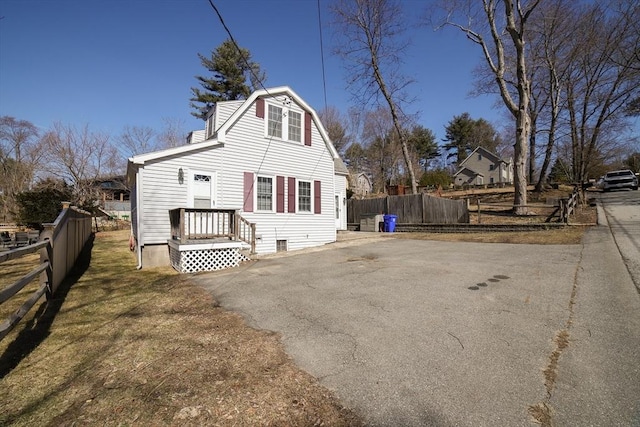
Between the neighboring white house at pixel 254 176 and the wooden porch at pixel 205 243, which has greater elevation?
the neighboring white house at pixel 254 176

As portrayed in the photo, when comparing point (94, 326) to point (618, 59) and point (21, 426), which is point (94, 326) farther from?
point (618, 59)

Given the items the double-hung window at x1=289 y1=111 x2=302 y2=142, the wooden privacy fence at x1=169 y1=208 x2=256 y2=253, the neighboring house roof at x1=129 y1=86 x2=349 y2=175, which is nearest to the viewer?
the wooden privacy fence at x1=169 y1=208 x2=256 y2=253

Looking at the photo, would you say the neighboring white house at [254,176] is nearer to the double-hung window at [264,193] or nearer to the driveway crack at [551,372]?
the double-hung window at [264,193]

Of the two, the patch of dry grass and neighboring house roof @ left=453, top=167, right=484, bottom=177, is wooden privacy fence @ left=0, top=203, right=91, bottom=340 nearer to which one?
the patch of dry grass

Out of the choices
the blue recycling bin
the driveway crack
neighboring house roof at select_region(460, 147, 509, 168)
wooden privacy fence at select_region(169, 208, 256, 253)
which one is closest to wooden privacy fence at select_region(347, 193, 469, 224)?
the blue recycling bin

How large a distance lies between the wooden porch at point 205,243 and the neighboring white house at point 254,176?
0.30 metres

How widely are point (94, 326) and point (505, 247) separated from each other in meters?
10.9

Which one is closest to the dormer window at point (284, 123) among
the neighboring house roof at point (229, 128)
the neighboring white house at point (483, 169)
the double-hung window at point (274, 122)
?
the double-hung window at point (274, 122)

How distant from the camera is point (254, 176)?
1164 centimetres

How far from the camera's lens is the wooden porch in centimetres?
828

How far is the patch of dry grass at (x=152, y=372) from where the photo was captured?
101 inches

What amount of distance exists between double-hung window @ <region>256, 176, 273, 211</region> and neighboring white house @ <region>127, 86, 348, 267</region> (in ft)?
0.13

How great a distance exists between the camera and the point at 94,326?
4.64 metres

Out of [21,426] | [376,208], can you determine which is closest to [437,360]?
[21,426]
